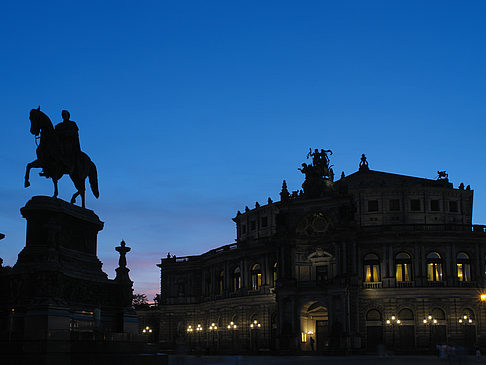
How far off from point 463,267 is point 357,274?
13827 millimetres

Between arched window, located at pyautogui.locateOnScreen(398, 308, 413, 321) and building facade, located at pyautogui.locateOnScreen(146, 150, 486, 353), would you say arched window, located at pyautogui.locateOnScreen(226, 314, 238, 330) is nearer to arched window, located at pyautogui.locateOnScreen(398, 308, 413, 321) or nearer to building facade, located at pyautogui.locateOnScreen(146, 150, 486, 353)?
building facade, located at pyautogui.locateOnScreen(146, 150, 486, 353)

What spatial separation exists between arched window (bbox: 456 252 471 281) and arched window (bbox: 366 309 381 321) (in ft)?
37.8

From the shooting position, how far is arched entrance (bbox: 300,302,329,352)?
83000 mm

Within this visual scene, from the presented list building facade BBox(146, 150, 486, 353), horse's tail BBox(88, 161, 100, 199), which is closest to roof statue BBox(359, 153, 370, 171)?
building facade BBox(146, 150, 486, 353)

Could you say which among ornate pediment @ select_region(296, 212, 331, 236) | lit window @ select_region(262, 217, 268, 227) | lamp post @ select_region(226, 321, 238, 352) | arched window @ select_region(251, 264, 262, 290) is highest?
lit window @ select_region(262, 217, 268, 227)

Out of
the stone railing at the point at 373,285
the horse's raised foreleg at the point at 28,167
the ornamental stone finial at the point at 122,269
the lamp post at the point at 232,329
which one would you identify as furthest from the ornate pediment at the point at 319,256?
the horse's raised foreleg at the point at 28,167

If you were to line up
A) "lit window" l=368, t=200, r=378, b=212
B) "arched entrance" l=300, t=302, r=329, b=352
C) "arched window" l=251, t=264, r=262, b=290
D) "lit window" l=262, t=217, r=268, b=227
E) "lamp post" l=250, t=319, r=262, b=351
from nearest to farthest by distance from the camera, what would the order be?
"arched entrance" l=300, t=302, r=329, b=352 → "lamp post" l=250, t=319, r=262, b=351 → "arched window" l=251, t=264, r=262, b=290 → "lit window" l=368, t=200, r=378, b=212 → "lit window" l=262, t=217, r=268, b=227

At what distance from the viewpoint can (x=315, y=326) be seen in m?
86.4

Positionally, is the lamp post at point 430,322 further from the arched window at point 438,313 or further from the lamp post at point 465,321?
the lamp post at point 465,321

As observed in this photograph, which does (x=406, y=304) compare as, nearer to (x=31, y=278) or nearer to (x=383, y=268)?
(x=383, y=268)

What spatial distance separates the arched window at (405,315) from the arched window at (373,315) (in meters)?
2.54

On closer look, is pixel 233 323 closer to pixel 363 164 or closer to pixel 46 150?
pixel 363 164

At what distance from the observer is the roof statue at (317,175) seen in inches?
3413

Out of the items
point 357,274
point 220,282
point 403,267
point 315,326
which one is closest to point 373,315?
point 357,274
